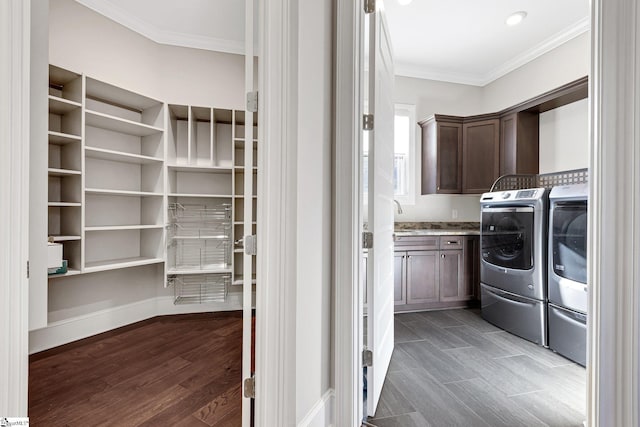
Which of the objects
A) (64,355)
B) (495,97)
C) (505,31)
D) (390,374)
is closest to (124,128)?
(64,355)

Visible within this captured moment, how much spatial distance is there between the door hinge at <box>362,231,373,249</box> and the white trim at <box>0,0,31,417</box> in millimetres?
1244

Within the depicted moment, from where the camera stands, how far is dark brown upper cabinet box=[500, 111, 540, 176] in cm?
Answer: 348

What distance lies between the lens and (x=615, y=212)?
1159 mm

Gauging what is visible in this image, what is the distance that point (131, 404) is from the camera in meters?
1.73

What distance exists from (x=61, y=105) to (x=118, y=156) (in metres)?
0.53

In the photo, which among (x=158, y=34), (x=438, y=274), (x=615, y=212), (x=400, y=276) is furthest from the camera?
(x=438, y=274)

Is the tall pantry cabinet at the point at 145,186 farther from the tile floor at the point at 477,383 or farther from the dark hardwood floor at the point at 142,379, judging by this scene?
the tile floor at the point at 477,383

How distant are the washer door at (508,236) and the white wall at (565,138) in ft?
3.39

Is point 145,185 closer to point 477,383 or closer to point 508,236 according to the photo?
point 477,383

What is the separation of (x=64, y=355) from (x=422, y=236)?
130 inches

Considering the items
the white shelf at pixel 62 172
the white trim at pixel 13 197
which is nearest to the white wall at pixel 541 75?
the white trim at pixel 13 197

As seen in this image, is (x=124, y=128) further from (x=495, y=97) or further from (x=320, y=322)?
(x=495, y=97)

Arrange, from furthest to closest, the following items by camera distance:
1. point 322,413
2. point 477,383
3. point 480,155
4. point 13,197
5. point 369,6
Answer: point 480,155
point 477,383
point 369,6
point 322,413
point 13,197

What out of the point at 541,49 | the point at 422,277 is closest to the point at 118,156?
the point at 422,277
